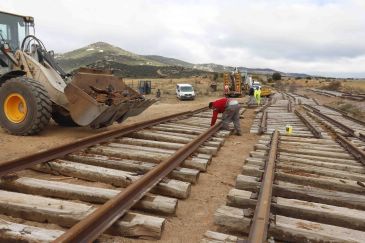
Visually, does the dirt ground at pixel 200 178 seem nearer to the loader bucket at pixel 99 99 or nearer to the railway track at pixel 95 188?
the railway track at pixel 95 188

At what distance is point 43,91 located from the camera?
8.17 meters

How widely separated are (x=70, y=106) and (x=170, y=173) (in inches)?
138

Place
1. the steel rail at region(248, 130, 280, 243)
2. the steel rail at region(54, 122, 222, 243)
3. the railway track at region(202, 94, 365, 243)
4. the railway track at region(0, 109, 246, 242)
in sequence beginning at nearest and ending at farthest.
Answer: the steel rail at region(54, 122, 222, 243) < the steel rail at region(248, 130, 280, 243) < the railway track at region(0, 109, 246, 242) < the railway track at region(202, 94, 365, 243)

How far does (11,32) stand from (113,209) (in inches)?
316

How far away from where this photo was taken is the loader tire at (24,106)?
26.5 ft

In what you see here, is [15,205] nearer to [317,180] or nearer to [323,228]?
[323,228]

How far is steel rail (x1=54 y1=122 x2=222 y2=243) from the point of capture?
2.85 meters

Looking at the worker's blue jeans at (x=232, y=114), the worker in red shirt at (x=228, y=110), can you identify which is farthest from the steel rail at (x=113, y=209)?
the worker's blue jeans at (x=232, y=114)

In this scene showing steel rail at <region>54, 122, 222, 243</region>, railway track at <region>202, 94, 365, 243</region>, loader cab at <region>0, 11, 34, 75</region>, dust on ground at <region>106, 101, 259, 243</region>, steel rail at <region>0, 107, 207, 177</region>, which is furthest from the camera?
loader cab at <region>0, 11, 34, 75</region>

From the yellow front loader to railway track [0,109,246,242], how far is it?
1.09 m

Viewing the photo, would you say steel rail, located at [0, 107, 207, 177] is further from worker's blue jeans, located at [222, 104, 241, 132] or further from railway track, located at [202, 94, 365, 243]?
worker's blue jeans, located at [222, 104, 241, 132]

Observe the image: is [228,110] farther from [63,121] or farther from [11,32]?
[11,32]

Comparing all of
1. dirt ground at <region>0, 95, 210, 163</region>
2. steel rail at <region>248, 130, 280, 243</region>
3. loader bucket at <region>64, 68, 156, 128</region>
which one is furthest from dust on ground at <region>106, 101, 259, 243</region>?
dirt ground at <region>0, 95, 210, 163</region>

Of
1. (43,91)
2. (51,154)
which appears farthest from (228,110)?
(51,154)
